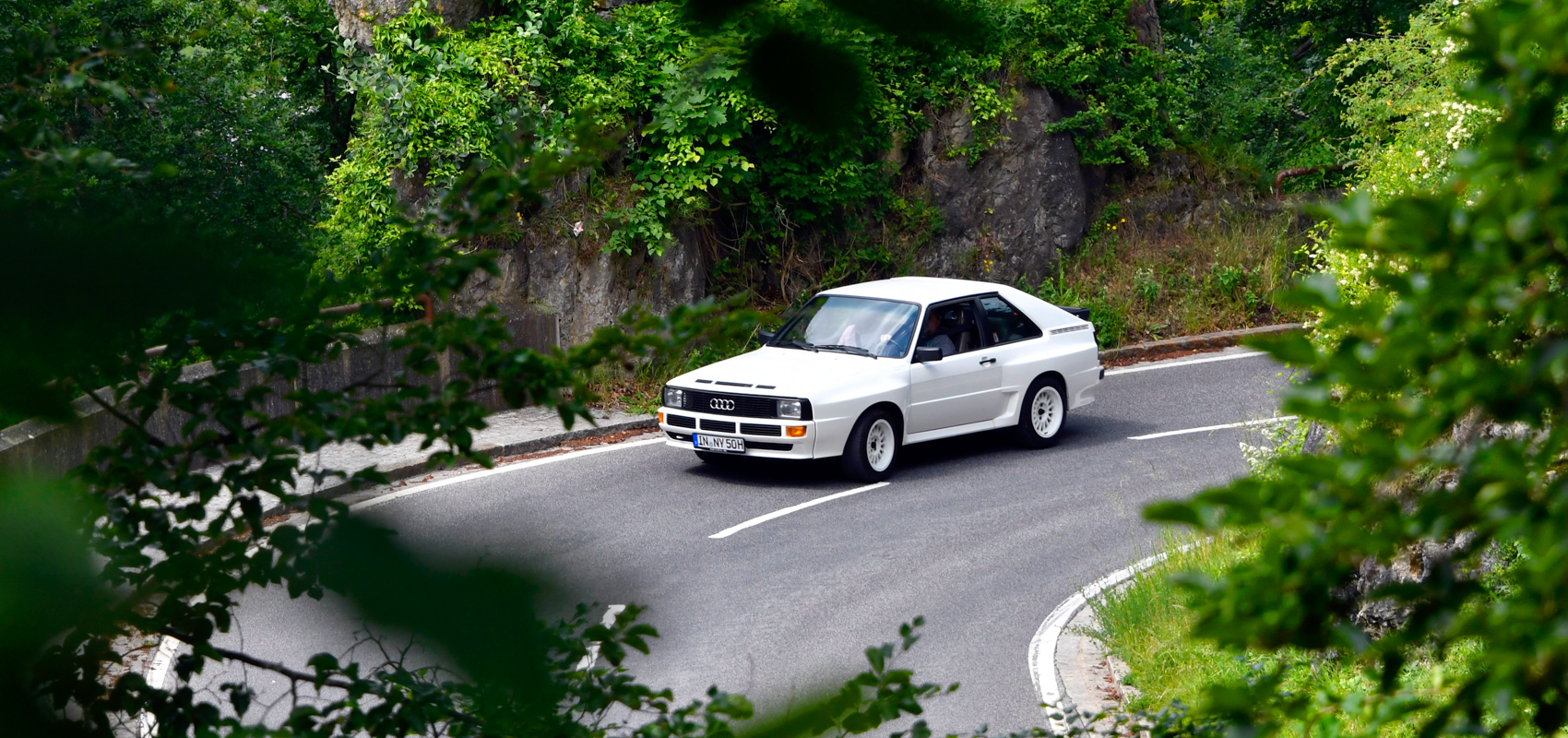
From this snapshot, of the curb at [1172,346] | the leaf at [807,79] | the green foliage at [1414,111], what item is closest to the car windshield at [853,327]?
the green foliage at [1414,111]

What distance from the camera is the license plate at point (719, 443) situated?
1005 centimetres

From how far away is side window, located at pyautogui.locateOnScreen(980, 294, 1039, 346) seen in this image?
1100cm

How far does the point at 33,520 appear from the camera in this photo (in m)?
0.85

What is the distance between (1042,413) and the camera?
11406mm

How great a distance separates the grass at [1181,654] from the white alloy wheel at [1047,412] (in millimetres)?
3661

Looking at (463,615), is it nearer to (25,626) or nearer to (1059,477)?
(25,626)

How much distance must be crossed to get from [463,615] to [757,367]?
9.44 metres

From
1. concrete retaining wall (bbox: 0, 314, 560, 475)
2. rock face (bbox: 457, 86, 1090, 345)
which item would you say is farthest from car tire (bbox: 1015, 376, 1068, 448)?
concrete retaining wall (bbox: 0, 314, 560, 475)

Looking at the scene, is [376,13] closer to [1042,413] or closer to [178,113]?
[178,113]

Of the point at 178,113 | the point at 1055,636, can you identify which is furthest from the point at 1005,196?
the point at 1055,636

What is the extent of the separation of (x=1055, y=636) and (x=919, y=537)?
1.86m

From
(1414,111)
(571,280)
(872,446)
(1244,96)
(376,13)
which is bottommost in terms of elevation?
(872,446)

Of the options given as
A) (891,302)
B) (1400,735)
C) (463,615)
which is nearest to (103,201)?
(463,615)

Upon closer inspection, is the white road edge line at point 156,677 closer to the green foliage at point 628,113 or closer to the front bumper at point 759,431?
the green foliage at point 628,113
